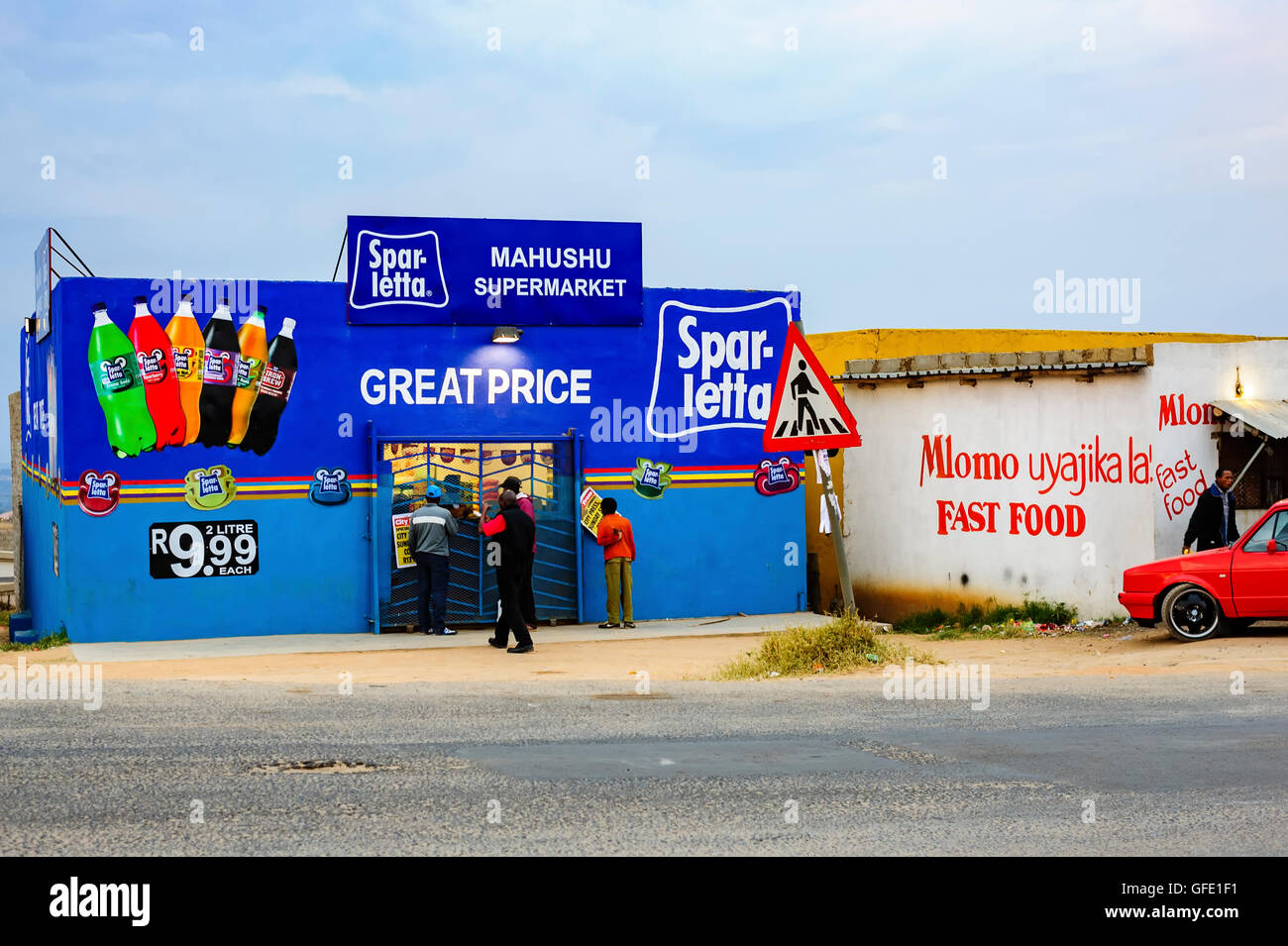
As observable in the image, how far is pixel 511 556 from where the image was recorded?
1484 cm

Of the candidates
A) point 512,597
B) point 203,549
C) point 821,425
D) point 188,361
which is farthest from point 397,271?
point 821,425

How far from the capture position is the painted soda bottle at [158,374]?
16.3 meters

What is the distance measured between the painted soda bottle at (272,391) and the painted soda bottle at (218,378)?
0.93 feet

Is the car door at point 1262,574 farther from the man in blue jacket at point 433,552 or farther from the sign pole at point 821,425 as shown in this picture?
the man in blue jacket at point 433,552

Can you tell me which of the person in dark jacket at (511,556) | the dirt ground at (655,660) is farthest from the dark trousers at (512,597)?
the dirt ground at (655,660)

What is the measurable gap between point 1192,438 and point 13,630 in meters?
16.2

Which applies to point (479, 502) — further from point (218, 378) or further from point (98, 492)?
point (98, 492)

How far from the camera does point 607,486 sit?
1797cm

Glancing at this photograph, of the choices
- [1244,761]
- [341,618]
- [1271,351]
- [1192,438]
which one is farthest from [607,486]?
[1244,761]

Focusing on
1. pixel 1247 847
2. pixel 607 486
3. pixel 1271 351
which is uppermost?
pixel 1271 351

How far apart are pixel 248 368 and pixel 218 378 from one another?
1.20 ft

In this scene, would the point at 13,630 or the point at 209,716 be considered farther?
the point at 13,630

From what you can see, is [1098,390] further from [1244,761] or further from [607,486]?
[1244,761]

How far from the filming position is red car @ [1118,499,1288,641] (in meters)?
14.5
